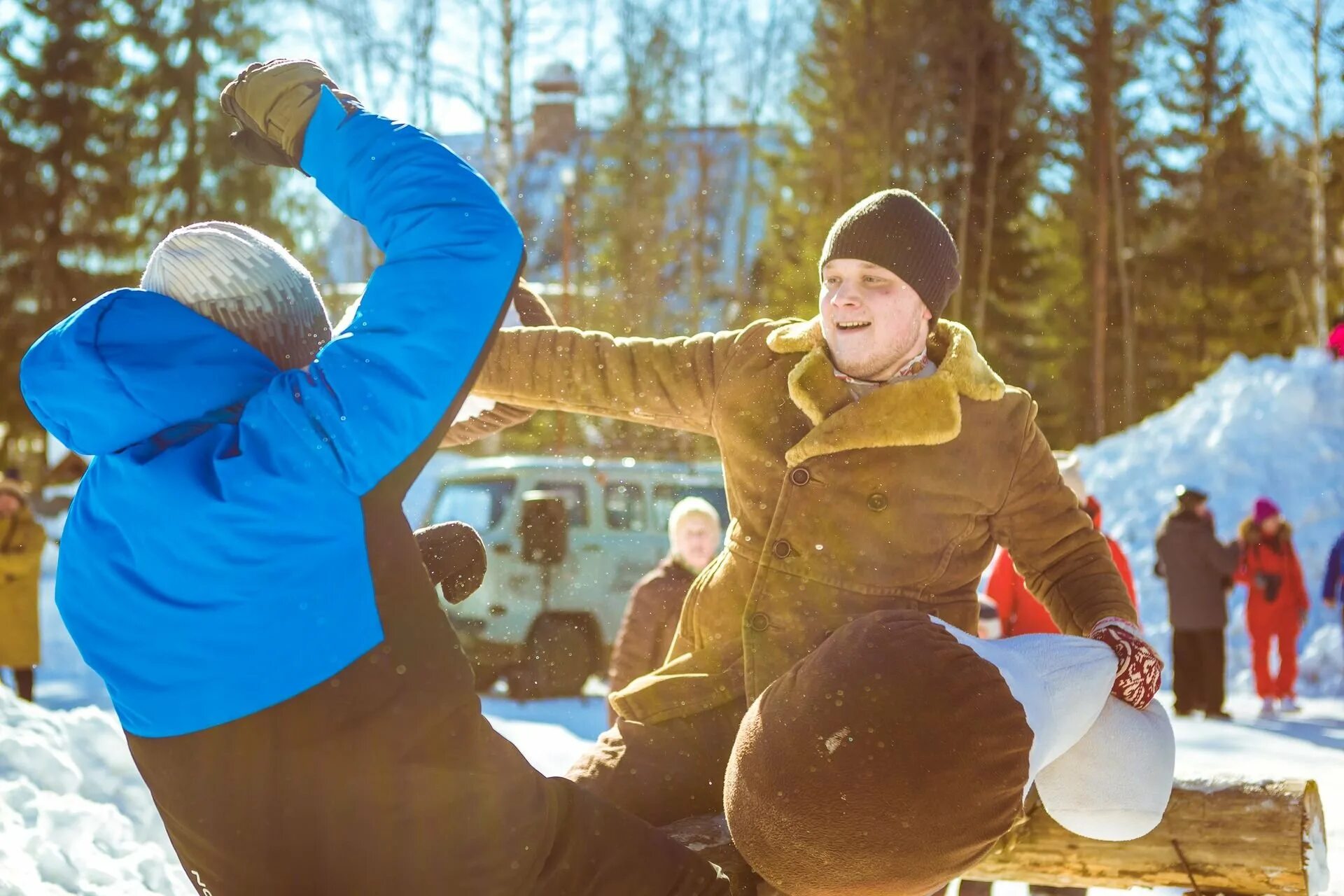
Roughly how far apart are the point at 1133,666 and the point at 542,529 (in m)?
9.01

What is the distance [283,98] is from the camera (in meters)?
1.73

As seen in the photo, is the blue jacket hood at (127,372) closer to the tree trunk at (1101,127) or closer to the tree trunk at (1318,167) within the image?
the tree trunk at (1318,167)

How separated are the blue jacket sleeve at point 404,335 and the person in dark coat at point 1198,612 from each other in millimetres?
11100

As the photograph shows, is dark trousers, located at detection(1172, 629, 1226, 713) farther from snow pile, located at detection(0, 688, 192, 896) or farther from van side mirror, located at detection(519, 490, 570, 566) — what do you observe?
snow pile, located at detection(0, 688, 192, 896)

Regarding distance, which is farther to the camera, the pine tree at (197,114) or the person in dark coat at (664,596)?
the pine tree at (197,114)

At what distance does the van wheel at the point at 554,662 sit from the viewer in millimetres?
11391

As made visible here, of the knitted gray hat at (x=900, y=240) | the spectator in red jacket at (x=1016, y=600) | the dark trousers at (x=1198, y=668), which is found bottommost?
the dark trousers at (x=1198, y=668)

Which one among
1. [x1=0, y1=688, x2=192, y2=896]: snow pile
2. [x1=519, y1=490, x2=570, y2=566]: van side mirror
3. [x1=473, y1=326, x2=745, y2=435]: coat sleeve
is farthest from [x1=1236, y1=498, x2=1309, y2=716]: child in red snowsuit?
[x1=473, y1=326, x2=745, y2=435]: coat sleeve

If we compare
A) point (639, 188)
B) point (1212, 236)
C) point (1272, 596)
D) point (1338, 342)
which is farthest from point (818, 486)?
point (1212, 236)

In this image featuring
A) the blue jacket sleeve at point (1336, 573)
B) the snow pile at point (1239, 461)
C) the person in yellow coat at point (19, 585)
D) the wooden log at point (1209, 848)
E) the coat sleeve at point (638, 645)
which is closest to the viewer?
the wooden log at point (1209, 848)

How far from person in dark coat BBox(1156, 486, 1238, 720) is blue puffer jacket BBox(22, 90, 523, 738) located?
36.4 feet

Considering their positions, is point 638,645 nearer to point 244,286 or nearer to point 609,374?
point 609,374

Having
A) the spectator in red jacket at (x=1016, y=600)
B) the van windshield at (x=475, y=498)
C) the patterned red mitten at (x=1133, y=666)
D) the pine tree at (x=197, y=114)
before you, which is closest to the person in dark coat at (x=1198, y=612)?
the spectator in red jacket at (x=1016, y=600)

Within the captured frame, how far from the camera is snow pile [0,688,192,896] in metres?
3.66
